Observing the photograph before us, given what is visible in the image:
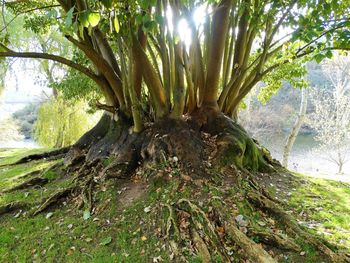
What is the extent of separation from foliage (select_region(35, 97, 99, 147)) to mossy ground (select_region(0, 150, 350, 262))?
11629mm

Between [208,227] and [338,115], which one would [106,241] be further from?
[338,115]

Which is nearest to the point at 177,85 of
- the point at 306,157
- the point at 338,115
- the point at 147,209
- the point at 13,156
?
the point at 147,209

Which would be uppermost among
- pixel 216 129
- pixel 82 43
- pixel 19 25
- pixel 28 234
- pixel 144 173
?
pixel 19 25

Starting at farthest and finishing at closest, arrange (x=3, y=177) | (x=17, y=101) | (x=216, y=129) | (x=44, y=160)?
(x=17, y=101) → (x=44, y=160) → (x=3, y=177) → (x=216, y=129)

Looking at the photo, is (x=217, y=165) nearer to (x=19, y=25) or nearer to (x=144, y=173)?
(x=144, y=173)

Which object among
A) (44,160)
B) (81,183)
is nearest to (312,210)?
(81,183)

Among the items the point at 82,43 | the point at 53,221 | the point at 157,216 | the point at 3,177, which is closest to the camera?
the point at 157,216

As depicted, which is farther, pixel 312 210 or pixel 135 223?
pixel 312 210

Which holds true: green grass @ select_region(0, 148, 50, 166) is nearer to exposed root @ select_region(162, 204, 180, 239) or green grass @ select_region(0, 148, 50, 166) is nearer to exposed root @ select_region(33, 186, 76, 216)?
exposed root @ select_region(33, 186, 76, 216)

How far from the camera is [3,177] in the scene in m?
7.77

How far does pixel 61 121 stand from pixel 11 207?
1234 cm

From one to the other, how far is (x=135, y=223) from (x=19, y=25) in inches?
550

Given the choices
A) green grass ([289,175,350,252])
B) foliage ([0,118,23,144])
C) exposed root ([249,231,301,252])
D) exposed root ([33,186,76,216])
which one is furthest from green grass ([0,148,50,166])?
foliage ([0,118,23,144])

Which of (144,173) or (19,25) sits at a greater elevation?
(19,25)
